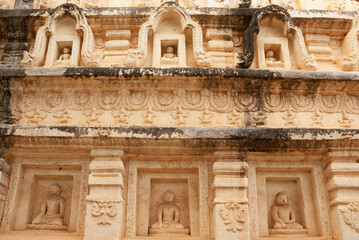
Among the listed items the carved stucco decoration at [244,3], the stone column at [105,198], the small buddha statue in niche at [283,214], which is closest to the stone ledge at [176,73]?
the stone column at [105,198]

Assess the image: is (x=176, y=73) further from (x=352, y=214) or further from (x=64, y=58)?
(x=352, y=214)

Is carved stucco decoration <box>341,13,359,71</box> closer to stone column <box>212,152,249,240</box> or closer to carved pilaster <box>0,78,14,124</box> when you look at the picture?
stone column <box>212,152,249,240</box>

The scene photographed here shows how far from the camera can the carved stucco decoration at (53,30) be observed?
672 centimetres

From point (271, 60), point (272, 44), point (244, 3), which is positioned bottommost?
point (271, 60)

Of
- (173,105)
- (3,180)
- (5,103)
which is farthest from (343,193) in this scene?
(5,103)

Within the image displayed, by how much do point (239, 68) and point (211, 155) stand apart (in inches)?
72.5

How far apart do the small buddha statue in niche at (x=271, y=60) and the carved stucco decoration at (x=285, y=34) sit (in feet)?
1.34

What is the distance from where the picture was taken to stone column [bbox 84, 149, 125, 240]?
541 centimetres

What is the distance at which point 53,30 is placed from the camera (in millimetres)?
7055

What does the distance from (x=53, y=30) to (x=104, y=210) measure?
156 inches

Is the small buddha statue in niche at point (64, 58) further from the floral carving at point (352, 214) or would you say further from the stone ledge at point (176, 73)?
the floral carving at point (352, 214)

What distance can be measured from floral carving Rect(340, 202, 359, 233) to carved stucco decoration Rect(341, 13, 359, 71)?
277 centimetres

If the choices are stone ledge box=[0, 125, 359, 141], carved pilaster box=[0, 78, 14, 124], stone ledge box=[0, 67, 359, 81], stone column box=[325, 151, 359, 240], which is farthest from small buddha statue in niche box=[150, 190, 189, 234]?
carved pilaster box=[0, 78, 14, 124]

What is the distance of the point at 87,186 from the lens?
5.98 m
